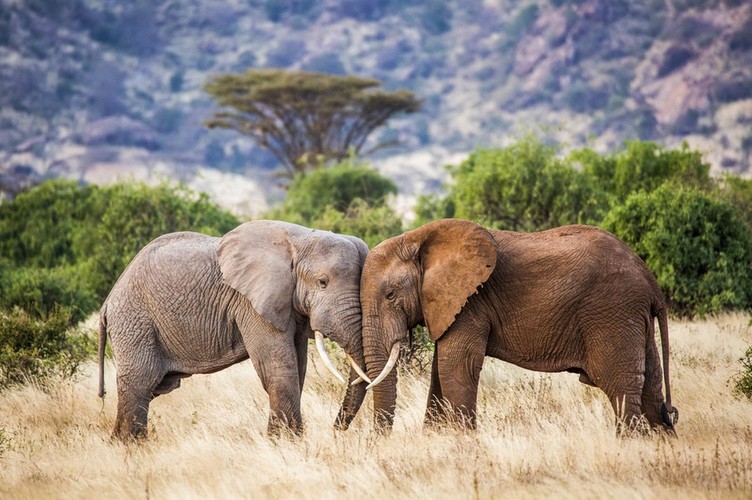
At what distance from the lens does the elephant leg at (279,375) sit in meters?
9.59

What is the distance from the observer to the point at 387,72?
129 m

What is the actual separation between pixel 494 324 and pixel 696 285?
975 cm

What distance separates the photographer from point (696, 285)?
18188 mm

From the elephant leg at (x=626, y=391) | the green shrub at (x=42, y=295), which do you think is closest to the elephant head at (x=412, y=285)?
the elephant leg at (x=626, y=391)

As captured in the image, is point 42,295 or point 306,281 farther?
point 42,295

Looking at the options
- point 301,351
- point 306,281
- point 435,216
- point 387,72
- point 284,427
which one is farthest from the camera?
point 387,72

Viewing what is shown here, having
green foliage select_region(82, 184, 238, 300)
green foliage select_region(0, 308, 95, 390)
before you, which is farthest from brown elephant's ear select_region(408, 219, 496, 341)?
green foliage select_region(82, 184, 238, 300)

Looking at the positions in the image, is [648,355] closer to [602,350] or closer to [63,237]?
[602,350]

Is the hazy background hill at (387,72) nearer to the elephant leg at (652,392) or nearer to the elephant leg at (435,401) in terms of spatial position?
the elephant leg at (435,401)

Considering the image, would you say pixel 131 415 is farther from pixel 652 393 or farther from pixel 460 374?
pixel 652 393

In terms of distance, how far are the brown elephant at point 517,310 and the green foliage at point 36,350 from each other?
17.1 feet

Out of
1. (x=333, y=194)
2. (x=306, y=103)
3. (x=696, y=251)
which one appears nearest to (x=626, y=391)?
(x=696, y=251)

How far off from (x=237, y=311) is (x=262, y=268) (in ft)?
1.67

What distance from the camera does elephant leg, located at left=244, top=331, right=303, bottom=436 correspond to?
9.59m
